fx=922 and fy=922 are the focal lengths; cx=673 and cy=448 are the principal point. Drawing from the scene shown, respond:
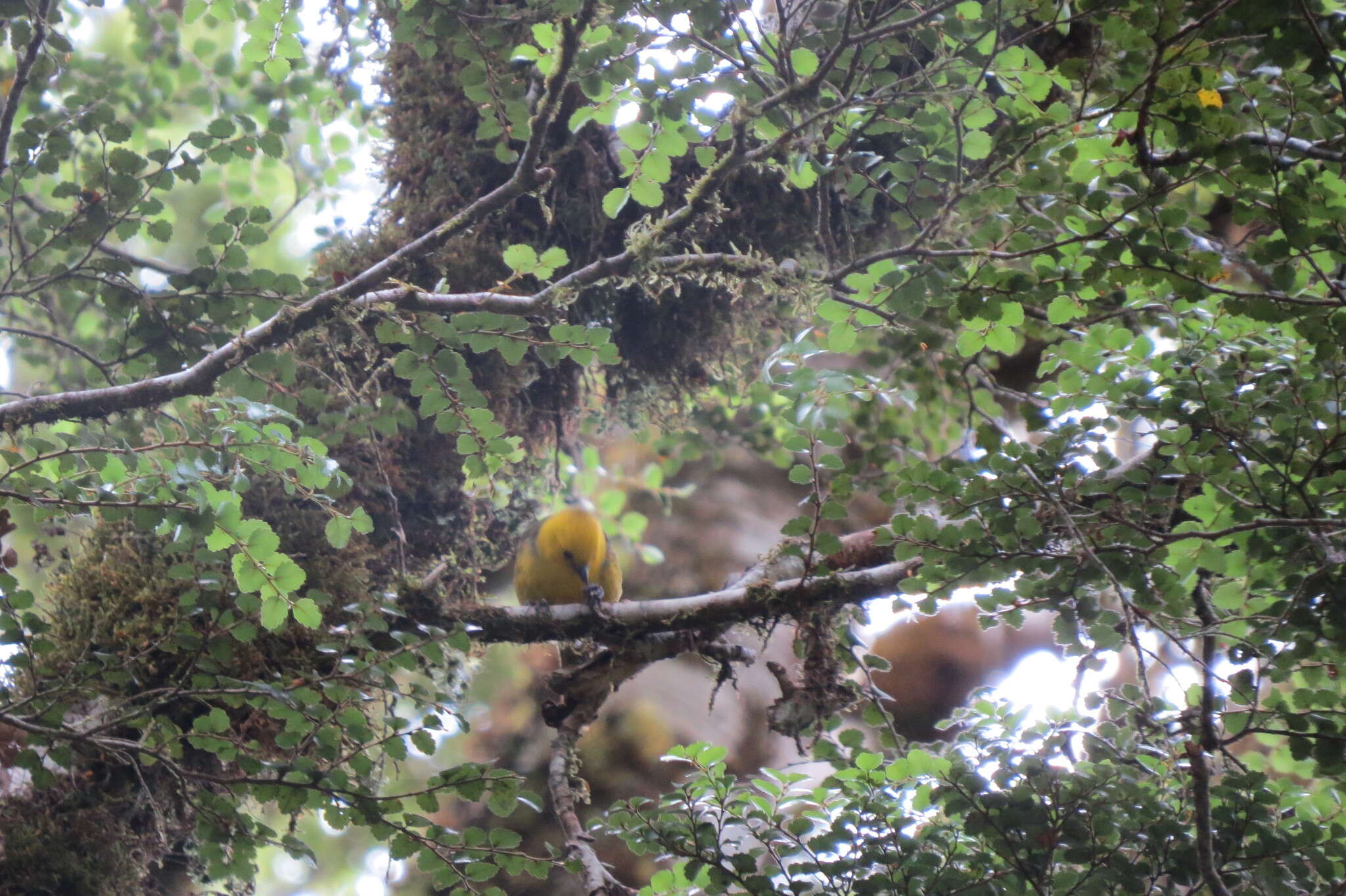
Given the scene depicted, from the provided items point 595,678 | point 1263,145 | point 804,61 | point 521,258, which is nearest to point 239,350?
point 521,258

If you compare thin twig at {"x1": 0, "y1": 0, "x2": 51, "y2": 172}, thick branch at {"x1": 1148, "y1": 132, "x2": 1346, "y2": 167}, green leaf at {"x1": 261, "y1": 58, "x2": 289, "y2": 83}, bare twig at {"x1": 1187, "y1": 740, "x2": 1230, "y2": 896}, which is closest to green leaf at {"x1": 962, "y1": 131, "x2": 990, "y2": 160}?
thick branch at {"x1": 1148, "y1": 132, "x2": 1346, "y2": 167}

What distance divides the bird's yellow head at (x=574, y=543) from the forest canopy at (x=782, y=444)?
192 millimetres

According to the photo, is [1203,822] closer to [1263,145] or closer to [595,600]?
[1263,145]

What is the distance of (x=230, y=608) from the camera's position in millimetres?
1696

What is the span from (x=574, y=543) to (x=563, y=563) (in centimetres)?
5

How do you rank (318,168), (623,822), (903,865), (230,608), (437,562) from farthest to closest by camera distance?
1. (318,168)
2. (437,562)
3. (230,608)
4. (623,822)
5. (903,865)

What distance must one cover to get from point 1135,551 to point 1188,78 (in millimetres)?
662

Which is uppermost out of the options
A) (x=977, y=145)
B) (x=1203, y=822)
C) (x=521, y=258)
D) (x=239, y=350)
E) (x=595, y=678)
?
(x=977, y=145)

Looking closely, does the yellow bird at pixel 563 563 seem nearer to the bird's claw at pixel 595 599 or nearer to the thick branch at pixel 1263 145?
the bird's claw at pixel 595 599

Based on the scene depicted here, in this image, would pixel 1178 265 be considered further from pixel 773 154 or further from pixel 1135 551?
pixel 773 154

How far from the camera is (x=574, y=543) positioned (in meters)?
2.15

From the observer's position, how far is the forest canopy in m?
1.30

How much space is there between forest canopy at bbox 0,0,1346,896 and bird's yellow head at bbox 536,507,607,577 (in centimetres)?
19

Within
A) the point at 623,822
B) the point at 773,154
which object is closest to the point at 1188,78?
the point at 773,154
